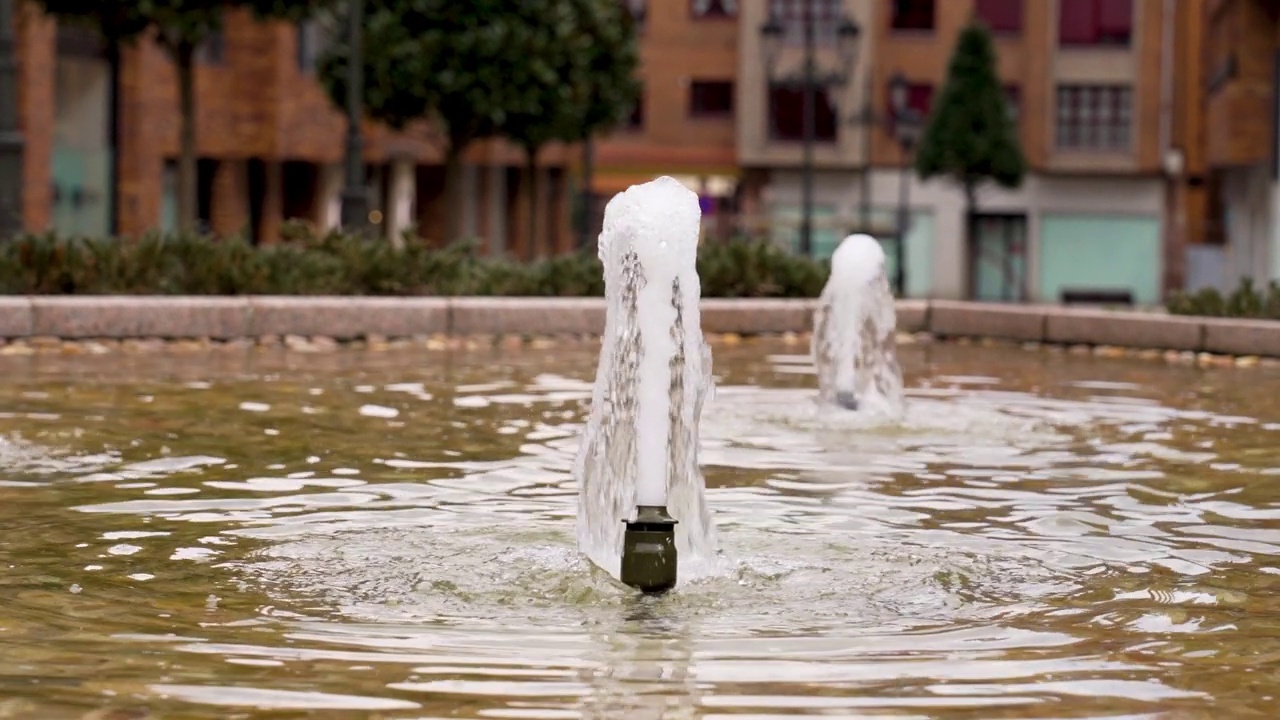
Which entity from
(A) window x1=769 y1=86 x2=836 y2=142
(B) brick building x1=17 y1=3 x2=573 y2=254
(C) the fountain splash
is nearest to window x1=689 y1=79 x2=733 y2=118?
(A) window x1=769 y1=86 x2=836 y2=142

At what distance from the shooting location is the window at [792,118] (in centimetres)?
7169

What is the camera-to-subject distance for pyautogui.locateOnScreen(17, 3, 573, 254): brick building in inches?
1576

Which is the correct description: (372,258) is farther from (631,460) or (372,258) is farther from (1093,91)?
(1093,91)

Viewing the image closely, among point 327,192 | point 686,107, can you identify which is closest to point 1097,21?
point 686,107

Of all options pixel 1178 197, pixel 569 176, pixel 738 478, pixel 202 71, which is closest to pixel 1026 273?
pixel 1178 197

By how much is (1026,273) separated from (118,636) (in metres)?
65.7

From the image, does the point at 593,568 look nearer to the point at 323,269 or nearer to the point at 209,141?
the point at 323,269

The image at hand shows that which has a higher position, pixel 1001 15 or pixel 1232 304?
pixel 1001 15

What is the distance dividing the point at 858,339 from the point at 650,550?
7843 mm

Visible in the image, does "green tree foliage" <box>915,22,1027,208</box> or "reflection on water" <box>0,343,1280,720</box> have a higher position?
"green tree foliage" <box>915,22,1027,208</box>

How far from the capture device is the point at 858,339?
15906mm

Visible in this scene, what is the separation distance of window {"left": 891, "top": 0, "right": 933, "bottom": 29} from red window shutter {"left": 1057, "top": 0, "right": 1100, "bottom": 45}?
135 inches

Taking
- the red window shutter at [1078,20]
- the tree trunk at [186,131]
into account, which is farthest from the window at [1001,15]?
the tree trunk at [186,131]

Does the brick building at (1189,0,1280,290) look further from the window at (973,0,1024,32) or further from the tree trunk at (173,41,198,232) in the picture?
the tree trunk at (173,41,198,232)
